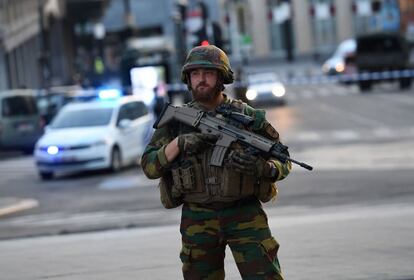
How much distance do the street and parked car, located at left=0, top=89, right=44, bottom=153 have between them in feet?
3.05

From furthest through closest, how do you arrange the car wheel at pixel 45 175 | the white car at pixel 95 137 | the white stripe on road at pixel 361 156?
the car wheel at pixel 45 175
the white car at pixel 95 137
the white stripe on road at pixel 361 156

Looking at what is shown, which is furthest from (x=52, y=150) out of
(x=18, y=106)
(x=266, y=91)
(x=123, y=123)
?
(x=266, y=91)

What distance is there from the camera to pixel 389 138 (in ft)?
81.4

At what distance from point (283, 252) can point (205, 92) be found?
4.07 meters

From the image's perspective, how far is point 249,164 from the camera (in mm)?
4801

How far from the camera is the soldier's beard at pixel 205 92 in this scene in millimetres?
5078

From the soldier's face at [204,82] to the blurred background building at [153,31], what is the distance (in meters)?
17.7

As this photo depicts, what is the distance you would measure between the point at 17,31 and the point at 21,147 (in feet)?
64.4

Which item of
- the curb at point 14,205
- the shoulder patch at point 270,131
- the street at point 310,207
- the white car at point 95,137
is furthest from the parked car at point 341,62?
the shoulder patch at point 270,131

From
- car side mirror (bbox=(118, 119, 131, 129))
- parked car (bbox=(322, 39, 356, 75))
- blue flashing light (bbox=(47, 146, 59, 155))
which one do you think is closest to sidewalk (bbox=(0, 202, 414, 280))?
blue flashing light (bbox=(47, 146, 59, 155))

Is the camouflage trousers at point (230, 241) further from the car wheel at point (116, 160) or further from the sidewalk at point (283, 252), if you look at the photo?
the car wheel at point (116, 160)

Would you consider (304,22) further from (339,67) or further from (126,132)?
(126,132)

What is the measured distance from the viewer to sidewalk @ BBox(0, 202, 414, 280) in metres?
7.97

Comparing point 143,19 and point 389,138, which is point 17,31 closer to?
point 143,19
